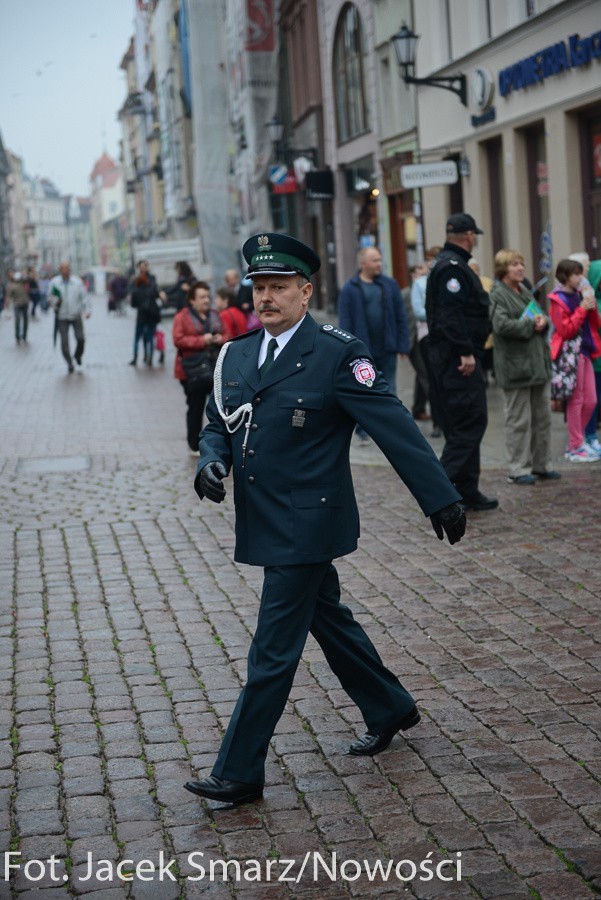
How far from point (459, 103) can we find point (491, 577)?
1788 centimetres

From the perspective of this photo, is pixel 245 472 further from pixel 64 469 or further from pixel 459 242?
pixel 64 469

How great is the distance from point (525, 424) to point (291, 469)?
643 cm

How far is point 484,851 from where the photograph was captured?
14.3 ft

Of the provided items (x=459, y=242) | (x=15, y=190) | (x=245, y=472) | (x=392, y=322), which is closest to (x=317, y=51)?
(x=392, y=322)

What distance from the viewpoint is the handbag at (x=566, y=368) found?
12.0 m

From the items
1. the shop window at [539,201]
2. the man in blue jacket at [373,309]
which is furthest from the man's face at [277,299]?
the shop window at [539,201]

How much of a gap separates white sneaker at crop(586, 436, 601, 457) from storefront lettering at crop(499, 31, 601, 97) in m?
7.45

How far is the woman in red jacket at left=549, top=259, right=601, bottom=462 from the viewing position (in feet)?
39.5

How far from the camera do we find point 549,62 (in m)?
19.9

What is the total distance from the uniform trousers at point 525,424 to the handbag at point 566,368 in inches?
34.0

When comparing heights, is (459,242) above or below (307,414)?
above

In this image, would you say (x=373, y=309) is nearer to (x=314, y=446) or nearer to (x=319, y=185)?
(x=314, y=446)

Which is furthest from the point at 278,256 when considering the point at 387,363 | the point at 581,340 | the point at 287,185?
the point at 287,185

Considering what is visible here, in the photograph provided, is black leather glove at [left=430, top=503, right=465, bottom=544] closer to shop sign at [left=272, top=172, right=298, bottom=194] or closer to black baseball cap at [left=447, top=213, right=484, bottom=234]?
black baseball cap at [left=447, top=213, right=484, bottom=234]
